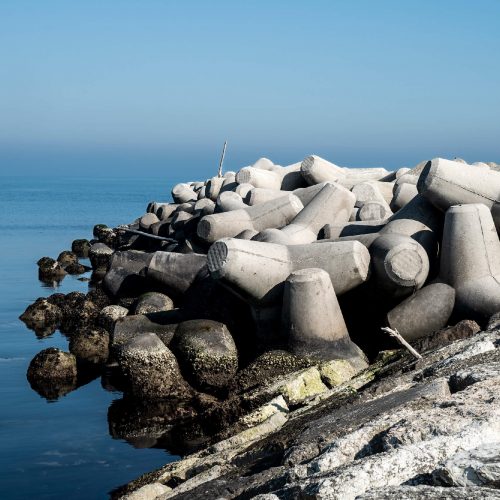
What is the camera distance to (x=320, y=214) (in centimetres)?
1162

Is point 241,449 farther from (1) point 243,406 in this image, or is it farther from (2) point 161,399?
(2) point 161,399

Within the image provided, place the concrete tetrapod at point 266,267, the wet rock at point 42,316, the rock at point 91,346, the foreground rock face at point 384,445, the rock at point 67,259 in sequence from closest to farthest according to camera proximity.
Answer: the foreground rock face at point 384,445 < the concrete tetrapod at point 266,267 < the rock at point 91,346 < the wet rock at point 42,316 < the rock at point 67,259

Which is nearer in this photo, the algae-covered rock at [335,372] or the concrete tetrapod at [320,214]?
the algae-covered rock at [335,372]

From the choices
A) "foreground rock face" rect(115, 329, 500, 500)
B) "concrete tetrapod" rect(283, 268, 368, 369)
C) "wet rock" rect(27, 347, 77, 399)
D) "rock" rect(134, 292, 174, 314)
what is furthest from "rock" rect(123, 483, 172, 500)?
"rock" rect(134, 292, 174, 314)

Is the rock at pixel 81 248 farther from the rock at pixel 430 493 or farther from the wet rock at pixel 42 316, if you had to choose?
the rock at pixel 430 493

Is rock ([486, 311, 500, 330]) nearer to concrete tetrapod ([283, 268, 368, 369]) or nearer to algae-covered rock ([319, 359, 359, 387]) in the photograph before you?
algae-covered rock ([319, 359, 359, 387])

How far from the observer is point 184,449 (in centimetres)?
778

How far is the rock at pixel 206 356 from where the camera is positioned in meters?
9.02

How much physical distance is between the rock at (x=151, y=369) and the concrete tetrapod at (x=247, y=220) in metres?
3.35

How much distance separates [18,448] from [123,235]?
13.3 m

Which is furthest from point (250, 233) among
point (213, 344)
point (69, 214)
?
point (69, 214)

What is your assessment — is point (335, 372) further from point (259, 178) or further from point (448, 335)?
point (259, 178)

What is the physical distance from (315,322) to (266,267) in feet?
2.71

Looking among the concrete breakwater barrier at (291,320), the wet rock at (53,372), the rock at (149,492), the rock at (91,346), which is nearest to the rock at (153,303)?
the concrete breakwater barrier at (291,320)
